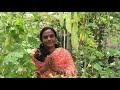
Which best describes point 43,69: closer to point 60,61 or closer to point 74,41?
point 60,61

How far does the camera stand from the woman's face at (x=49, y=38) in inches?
110

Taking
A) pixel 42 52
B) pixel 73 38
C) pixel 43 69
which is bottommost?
pixel 43 69

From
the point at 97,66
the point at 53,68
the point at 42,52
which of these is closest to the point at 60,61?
the point at 53,68

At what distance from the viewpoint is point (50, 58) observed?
2781 mm

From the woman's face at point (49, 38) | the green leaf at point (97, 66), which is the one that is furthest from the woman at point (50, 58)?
the green leaf at point (97, 66)

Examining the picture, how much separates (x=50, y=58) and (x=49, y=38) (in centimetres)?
18

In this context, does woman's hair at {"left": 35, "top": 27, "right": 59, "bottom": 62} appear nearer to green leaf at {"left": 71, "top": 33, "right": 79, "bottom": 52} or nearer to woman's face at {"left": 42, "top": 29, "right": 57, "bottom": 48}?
woman's face at {"left": 42, "top": 29, "right": 57, "bottom": 48}

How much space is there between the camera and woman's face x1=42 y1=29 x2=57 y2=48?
9.14 ft

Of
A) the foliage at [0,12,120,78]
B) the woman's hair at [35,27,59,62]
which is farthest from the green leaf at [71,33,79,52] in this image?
A: the woman's hair at [35,27,59,62]

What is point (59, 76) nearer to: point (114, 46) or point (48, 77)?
point (48, 77)

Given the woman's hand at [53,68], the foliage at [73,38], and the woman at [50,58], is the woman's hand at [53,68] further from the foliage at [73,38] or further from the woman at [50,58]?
the foliage at [73,38]
